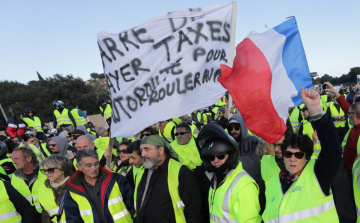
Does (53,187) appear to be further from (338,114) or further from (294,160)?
(338,114)

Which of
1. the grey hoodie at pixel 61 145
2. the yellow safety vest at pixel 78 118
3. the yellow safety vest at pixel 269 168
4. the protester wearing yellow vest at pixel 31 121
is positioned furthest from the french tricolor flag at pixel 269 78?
the protester wearing yellow vest at pixel 31 121

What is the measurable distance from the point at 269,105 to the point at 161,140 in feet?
4.36

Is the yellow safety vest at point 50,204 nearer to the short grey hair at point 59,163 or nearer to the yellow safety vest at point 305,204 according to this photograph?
the short grey hair at point 59,163

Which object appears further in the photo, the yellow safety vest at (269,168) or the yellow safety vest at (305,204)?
the yellow safety vest at (269,168)

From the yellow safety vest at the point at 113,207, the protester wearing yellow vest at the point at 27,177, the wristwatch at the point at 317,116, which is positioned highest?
the protester wearing yellow vest at the point at 27,177

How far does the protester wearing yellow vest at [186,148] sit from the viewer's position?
4.27 m

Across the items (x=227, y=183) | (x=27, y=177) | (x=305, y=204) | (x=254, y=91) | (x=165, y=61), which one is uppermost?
A: (x=165, y=61)

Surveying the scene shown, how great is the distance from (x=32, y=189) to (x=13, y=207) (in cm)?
43

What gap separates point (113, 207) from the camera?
9.36 ft

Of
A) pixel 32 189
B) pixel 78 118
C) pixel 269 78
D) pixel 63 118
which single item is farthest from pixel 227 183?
pixel 78 118

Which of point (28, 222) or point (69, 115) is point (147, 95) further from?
point (69, 115)

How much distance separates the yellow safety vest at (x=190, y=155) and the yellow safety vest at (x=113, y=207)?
145 centimetres

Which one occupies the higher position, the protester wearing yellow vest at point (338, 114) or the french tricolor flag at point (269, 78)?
the french tricolor flag at point (269, 78)

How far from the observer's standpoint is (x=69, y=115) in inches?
379
